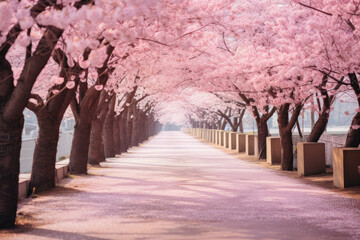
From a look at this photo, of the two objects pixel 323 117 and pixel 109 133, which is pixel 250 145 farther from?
pixel 323 117

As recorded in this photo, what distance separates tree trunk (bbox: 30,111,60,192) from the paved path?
1.50 ft

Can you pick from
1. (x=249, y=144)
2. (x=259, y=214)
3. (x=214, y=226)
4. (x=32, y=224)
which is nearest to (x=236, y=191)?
(x=259, y=214)

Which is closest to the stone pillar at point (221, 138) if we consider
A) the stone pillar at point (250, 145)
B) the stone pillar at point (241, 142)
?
the stone pillar at point (241, 142)

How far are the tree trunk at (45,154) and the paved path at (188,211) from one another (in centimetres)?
46

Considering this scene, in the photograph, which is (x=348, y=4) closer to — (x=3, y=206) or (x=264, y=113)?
(x=3, y=206)

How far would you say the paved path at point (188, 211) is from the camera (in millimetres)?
7410

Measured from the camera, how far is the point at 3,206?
802cm

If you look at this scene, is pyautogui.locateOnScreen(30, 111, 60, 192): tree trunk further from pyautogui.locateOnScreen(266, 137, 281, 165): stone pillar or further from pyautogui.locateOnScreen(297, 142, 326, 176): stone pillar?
pyautogui.locateOnScreen(266, 137, 281, 165): stone pillar

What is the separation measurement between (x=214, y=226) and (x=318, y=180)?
8.59 metres

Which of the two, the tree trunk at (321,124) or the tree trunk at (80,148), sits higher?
the tree trunk at (321,124)

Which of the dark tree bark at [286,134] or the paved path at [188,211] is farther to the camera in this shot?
the dark tree bark at [286,134]

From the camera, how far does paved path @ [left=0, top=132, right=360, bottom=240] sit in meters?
7.41

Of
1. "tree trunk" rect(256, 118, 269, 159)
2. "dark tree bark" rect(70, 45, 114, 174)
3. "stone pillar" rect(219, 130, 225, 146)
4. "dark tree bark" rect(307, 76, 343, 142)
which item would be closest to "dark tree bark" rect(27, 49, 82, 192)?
"dark tree bark" rect(70, 45, 114, 174)

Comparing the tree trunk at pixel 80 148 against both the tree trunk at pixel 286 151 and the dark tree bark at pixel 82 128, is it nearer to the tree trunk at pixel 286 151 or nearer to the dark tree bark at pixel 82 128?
the dark tree bark at pixel 82 128
